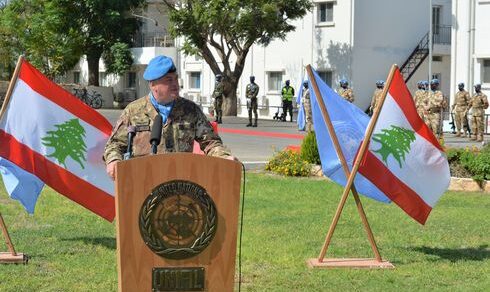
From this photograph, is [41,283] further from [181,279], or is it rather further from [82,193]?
[181,279]

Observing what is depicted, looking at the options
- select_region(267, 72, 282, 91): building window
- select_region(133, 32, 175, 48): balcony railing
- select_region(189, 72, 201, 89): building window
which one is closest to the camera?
select_region(267, 72, 282, 91): building window

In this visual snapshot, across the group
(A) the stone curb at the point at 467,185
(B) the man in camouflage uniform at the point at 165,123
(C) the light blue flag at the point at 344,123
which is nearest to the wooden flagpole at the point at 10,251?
(C) the light blue flag at the point at 344,123

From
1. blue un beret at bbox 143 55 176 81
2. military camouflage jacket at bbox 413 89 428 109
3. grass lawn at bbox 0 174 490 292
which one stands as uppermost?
blue un beret at bbox 143 55 176 81

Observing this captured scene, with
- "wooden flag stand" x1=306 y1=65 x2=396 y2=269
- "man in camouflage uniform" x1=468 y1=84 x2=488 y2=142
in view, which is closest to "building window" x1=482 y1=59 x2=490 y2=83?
"man in camouflage uniform" x1=468 y1=84 x2=488 y2=142

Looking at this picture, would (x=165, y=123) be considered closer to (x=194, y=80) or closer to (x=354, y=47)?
(x=354, y=47)

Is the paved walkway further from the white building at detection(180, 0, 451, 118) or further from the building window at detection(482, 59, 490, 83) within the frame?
the white building at detection(180, 0, 451, 118)

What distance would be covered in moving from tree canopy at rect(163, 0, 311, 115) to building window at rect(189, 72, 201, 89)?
30.3ft

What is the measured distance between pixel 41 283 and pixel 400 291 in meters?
2.99

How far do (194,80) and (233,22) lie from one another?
42.3 feet

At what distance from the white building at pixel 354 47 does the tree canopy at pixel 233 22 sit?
6.76ft

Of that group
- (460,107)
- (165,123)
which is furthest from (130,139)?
(460,107)

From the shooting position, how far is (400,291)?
7523 millimetres

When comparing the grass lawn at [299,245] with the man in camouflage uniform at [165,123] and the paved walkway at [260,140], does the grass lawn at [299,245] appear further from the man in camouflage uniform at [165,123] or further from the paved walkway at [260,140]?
the paved walkway at [260,140]

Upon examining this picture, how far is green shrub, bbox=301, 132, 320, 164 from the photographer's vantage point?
55.0ft
